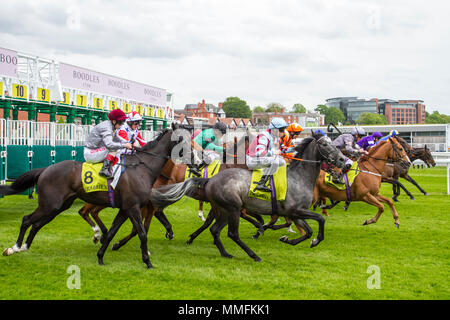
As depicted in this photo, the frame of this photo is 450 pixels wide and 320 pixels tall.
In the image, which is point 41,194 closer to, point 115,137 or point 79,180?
point 79,180

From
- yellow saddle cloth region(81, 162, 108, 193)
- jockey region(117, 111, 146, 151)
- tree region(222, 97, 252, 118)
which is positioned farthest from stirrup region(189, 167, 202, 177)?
tree region(222, 97, 252, 118)

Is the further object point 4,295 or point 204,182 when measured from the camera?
point 204,182

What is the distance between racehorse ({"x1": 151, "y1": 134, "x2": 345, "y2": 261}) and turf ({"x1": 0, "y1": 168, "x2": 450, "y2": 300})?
1.39 feet

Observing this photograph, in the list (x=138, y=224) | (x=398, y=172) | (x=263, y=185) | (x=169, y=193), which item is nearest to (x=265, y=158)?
(x=263, y=185)

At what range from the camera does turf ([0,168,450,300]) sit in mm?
4527

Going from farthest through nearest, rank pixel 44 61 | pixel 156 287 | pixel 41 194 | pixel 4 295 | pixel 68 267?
1. pixel 44 61
2. pixel 41 194
3. pixel 68 267
4. pixel 156 287
5. pixel 4 295

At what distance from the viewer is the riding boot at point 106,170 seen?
5.77 metres

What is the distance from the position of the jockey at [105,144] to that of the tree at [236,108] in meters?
104

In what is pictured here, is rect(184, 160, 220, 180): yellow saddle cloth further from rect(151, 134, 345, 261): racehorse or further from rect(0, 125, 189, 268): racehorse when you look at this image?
rect(0, 125, 189, 268): racehorse

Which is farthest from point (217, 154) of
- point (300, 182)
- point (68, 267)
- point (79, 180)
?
point (68, 267)

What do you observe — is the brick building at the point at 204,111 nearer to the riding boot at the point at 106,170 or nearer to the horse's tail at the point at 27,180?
the horse's tail at the point at 27,180

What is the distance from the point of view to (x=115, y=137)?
6.52 m

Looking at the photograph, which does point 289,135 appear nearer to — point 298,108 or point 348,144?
point 348,144

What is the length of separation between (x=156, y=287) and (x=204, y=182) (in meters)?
2.01
